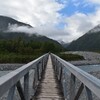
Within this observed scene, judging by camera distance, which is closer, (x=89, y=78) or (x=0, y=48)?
(x=89, y=78)

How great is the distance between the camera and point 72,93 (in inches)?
274

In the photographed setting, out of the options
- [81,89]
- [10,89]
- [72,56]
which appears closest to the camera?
[10,89]

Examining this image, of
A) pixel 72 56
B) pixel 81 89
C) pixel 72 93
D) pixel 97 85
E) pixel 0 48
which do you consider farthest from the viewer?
pixel 0 48

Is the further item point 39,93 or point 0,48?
point 0,48

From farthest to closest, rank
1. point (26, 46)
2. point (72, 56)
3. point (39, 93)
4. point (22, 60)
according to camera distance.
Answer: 1. point (26, 46)
2. point (72, 56)
3. point (22, 60)
4. point (39, 93)

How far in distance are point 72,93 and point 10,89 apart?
2460 millimetres

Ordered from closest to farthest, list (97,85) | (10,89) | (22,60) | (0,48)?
(97,85) < (10,89) < (22,60) < (0,48)

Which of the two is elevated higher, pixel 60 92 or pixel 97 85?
pixel 97 85

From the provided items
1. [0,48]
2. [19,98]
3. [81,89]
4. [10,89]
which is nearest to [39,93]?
[19,98]

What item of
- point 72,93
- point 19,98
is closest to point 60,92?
point 72,93

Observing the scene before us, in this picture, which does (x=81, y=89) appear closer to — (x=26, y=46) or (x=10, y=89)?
(x=10, y=89)

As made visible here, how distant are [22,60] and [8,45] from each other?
48364 millimetres

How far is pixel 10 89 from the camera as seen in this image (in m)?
4.74

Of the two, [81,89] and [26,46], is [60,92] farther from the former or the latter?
[26,46]
